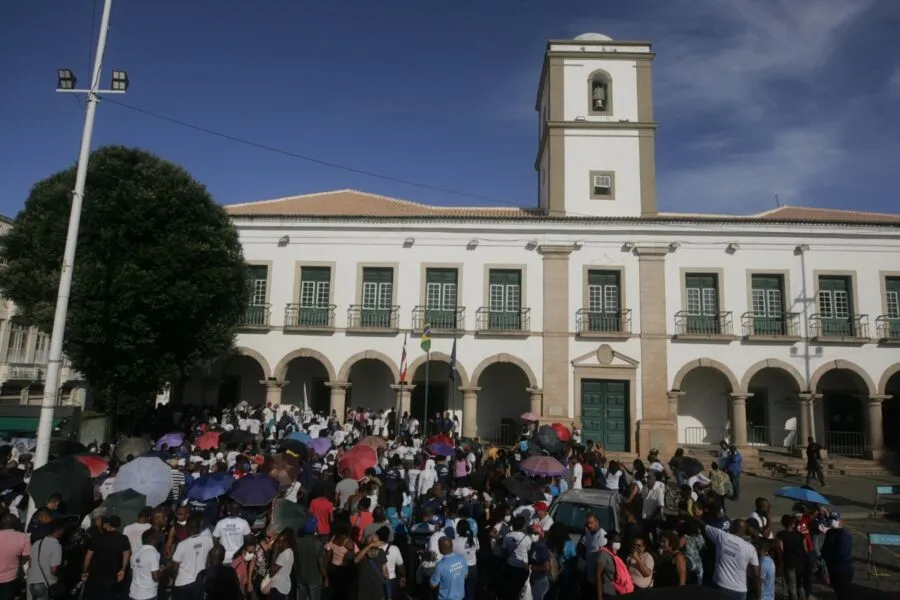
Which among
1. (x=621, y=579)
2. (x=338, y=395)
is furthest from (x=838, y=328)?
(x=621, y=579)

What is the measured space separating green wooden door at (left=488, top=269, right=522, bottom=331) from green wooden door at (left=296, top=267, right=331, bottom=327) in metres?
6.42

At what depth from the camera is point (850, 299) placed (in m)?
22.7

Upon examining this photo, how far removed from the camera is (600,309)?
74.6 ft

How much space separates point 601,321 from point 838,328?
8779 mm

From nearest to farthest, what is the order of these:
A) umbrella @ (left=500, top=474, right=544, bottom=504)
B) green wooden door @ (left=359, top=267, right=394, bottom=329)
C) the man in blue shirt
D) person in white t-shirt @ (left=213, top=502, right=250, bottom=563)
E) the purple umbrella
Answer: the man in blue shirt, person in white t-shirt @ (left=213, top=502, right=250, bottom=563), umbrella @ (left=500, top=474, right=544, bottom=504), the purple umbrella, green wooden door @ (left=359, top=267, right=394, bottom=329)

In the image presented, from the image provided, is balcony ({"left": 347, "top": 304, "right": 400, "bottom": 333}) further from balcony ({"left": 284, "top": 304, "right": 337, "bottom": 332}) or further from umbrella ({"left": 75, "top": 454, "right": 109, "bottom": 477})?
umbrella ({"left": 75, "top": 454, "right": 109, "bottom": 477})

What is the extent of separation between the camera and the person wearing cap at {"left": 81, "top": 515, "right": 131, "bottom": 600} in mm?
6793

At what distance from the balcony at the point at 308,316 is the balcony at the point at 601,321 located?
9.46 metres

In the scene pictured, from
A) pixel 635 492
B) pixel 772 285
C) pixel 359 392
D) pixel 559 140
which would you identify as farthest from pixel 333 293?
pixel 772 285

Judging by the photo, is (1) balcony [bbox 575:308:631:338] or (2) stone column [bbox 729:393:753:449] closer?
(2) stone column [bbox 729:393:753:449]

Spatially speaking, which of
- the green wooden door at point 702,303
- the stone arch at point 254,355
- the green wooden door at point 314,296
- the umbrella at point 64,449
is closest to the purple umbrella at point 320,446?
the umbrella at point 64,449

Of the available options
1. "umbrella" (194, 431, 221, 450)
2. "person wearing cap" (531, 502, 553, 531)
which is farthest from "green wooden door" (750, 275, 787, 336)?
"umbrella" (194, 431, 221, 450)

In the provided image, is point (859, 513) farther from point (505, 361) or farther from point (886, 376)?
point (505, 361)

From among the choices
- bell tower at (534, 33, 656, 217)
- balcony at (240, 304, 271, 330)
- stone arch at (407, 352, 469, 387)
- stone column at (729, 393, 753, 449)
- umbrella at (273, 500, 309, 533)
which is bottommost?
umbrella at (273, 500, 309, 533)
